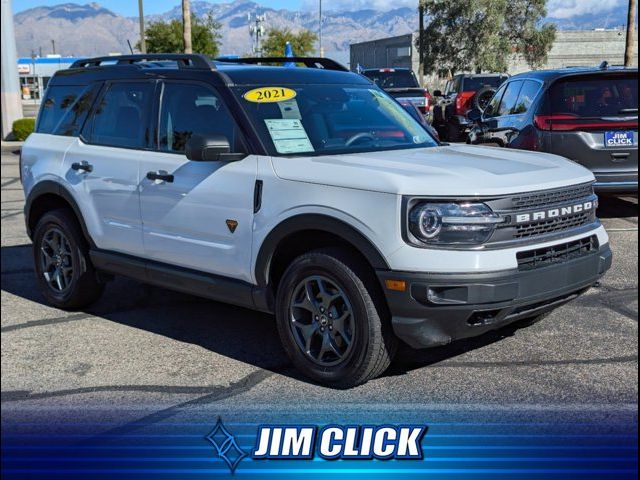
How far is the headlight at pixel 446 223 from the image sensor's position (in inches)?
149

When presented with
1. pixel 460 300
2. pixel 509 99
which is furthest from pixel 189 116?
pixel 509 99

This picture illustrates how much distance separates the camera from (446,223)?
379 centimetres

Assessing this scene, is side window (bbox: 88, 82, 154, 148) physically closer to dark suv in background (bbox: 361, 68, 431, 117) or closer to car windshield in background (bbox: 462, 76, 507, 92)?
dark suv in background (bbox: 361, 68, 431, 117)

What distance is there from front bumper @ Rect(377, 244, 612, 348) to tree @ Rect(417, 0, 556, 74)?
21742 millimetres

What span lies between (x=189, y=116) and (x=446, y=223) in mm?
2075

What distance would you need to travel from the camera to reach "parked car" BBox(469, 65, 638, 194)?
7984 mm

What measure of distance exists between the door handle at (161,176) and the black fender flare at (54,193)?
3.04ft

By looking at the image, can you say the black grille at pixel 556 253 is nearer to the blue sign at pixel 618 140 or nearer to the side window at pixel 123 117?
the side window at pixel 123 117

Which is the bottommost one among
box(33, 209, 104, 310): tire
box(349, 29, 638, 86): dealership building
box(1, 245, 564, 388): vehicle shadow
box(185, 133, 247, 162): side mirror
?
box(1, 245, 564, 388): vehicle shadow

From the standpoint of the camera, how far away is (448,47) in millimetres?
34281

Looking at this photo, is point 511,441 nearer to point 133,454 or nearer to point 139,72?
point 133,454

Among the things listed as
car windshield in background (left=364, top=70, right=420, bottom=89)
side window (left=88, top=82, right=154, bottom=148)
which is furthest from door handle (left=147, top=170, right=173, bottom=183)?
car windshield in background (left=364, top=70, right=420, bottom=89)

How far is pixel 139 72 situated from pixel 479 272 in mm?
2963

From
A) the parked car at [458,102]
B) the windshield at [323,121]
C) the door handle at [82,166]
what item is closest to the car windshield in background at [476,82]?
the parked car at [458,102]
